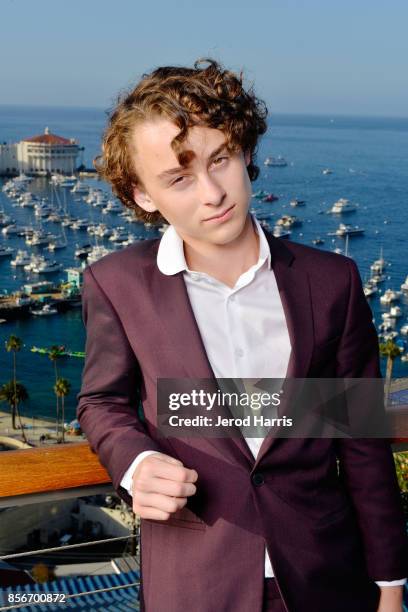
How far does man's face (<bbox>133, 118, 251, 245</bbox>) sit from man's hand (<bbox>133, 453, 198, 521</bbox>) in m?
0.30

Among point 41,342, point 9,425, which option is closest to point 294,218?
point 41,342

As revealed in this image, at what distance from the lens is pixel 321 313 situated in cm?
101

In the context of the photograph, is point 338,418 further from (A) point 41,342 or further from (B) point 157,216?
(A) point 41,342

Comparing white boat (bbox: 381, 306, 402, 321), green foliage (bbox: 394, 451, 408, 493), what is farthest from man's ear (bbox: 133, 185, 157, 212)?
white boat (bbox: 381, 306, 402, 321)

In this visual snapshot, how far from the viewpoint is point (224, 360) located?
3.26ft

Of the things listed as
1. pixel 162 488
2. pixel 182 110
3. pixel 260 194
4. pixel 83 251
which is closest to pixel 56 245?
pixel 83 251

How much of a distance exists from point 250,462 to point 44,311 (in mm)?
28096

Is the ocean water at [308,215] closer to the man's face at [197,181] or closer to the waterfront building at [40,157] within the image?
the man's face at [197,181]

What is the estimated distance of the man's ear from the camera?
104 centimetres

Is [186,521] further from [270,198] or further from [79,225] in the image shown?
[270,198]

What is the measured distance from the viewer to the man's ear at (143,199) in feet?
3.42

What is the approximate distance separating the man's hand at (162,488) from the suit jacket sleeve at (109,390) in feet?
0.24

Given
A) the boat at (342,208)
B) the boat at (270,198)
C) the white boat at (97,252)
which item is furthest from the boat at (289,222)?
the white boat at (97,252)

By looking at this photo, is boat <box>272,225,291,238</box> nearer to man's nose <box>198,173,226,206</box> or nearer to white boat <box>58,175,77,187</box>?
white boat <box>58,175,77,187</box>
